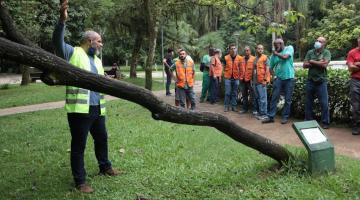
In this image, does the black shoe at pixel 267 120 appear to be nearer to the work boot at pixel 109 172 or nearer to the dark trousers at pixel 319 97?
the dark trousers at pixel 319 97

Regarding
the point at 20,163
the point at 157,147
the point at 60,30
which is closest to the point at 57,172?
the point at 20,163

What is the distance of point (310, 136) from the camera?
5969 millimetres

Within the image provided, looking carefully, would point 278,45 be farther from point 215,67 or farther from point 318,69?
point 215,67

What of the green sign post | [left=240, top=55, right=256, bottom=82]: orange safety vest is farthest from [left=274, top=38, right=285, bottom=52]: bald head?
the green sign post

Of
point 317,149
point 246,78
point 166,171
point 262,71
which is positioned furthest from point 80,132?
point 246,78

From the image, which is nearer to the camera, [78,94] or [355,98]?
[78,94]

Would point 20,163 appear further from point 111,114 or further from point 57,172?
point 111,114

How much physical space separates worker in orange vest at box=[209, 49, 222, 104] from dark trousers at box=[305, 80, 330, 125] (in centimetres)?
431

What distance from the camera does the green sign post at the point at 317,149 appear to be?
5730 mm

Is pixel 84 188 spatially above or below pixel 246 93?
below

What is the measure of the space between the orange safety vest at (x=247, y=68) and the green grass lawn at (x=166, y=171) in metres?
2.40

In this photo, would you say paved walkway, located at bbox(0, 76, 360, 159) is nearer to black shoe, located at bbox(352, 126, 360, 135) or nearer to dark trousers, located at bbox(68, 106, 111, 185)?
black shoe, located at bbox(352, 126, 360, 135)

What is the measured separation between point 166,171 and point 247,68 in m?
5.46

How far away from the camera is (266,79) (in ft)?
34.8
